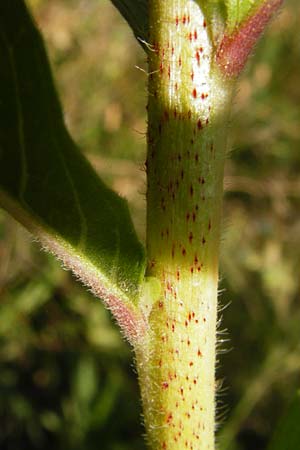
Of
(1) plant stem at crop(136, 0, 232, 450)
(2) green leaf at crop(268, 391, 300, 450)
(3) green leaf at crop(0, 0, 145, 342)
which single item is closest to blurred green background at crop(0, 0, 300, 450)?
(2) green leaf at crop(268, 391, 300, 450)

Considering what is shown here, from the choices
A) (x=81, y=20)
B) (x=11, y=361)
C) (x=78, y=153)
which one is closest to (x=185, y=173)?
(x=78, y=153)

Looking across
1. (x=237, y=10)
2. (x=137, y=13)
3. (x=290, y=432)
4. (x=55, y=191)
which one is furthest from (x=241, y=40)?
(x=290, y=432)

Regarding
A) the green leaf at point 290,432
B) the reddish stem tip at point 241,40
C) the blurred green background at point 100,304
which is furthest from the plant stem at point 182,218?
the blurred green background at point 100,304

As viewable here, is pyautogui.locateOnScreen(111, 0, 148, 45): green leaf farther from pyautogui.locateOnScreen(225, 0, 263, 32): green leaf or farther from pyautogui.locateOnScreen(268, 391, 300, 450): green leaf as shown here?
pyautogui.locateOnScreen(268, 391, 300, 450): green leaf

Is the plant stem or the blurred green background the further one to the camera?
the blurred green background

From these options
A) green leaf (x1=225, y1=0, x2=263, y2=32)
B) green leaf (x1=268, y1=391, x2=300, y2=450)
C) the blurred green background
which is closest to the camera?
green leaf (x1=225, y1=0, x2=263, y2=32)

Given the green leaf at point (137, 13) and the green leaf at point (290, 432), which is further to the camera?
the green leaf at point (290, 432)

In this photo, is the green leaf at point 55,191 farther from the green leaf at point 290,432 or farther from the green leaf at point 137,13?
the green leaf at point 290,432

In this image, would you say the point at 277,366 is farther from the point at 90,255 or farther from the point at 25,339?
the point at 90,255
